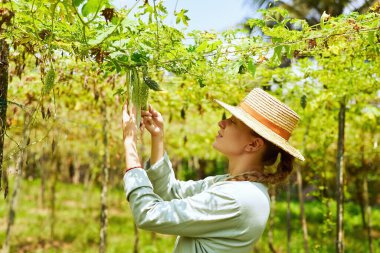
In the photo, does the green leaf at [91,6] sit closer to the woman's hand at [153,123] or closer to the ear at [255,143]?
the woman's hand at [153,123]

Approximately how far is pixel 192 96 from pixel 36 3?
3110 millimetres

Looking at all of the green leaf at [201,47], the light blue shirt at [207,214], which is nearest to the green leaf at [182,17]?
the green leaf at [201,47]

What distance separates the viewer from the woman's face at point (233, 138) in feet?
7.40

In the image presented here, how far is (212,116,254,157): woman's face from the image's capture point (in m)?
2.26

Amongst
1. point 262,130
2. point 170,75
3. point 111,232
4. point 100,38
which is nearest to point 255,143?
point 262,130

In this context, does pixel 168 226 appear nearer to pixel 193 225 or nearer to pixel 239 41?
pixel 193 225

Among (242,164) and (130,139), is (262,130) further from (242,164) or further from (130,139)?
(130,139)

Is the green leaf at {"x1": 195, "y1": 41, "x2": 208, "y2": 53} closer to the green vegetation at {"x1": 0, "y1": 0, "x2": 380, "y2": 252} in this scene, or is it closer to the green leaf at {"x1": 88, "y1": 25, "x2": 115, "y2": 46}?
the green vegetation at {"x1": 0, "y1": 0, "x2": 380, "y2": 252}

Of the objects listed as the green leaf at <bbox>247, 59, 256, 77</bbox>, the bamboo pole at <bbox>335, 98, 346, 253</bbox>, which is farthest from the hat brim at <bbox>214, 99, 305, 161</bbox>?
the bamboo pole at <bbox>335, 98, 346, 253</bbox>

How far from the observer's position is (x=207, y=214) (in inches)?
77.8

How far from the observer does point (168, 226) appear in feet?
6.46

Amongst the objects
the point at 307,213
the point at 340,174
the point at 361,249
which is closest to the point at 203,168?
the point at 307,213

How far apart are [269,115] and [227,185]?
451 millimetres

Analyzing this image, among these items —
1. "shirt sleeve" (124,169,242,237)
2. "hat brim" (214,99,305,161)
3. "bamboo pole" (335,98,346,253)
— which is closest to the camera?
"shirt sleeve" (124,169,242,237)
